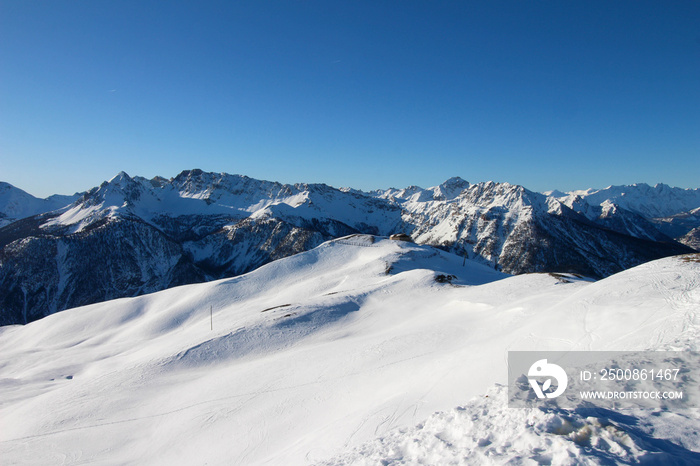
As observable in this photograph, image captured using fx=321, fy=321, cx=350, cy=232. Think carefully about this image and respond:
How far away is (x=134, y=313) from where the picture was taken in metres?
57.8

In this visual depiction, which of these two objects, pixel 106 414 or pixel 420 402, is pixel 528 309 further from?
pixel 106 414

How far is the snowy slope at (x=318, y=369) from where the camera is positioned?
14992 millimetres

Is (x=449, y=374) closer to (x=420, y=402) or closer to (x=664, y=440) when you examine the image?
(x=420, y=402)

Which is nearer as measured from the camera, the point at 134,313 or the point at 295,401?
the point at 295,401

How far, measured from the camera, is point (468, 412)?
1003 centimetres

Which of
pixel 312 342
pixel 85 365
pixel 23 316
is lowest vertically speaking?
pixel 23 316

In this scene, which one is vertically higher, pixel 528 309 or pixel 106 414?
pixel 528 309

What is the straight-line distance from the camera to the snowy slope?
49.2 ft

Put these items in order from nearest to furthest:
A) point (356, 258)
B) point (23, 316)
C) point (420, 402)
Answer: point (420, 402)
point (356, 258)
point (23, 316)

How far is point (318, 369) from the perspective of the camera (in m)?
23.1

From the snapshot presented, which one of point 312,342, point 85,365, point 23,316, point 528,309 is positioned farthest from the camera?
point 23,316


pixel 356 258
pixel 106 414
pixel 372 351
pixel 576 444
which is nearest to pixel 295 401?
pixel 372 351

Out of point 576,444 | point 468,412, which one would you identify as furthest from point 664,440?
point 468,412

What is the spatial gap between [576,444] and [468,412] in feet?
11.0
